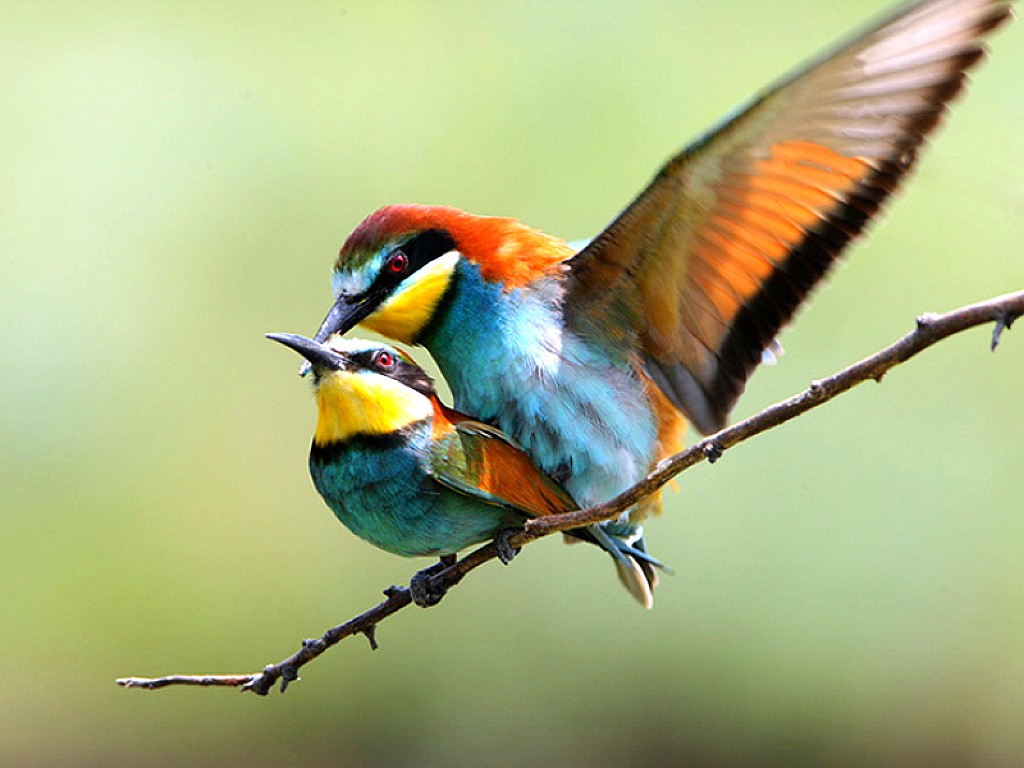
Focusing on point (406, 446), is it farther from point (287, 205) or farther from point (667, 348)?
point (287, 205)

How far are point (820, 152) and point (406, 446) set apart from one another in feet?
2.11

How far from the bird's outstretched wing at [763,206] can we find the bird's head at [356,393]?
27 centimetres

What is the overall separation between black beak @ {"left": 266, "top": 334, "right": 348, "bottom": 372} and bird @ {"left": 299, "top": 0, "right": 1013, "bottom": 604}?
0.05m

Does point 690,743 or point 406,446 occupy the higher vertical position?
point 406,446

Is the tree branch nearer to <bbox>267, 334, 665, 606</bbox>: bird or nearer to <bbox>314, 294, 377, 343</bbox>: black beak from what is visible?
<bbox>267, 334, 665, 606</bbox>: bird

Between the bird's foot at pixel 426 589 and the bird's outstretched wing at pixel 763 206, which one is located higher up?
the bird's outstretched wing at pixel 763 206

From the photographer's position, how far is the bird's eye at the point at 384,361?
195 cm

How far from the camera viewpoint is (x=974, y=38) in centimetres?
162

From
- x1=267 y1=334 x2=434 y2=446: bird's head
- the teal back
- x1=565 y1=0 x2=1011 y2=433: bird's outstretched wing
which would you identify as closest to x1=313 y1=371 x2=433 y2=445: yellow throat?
x1=267 y1=334 x2=434 y2=446: bird's head

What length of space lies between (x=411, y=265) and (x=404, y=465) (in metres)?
0.29

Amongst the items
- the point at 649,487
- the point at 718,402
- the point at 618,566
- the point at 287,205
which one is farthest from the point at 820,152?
the point at 287,205

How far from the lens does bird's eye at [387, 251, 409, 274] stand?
1970 millimetres

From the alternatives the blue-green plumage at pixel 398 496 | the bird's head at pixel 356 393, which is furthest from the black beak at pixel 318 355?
the blue-green plumage at pixel 398 496

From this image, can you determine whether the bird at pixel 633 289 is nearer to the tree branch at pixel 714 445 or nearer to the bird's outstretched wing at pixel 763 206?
the bird's outstretched wing at pixel 763 206
